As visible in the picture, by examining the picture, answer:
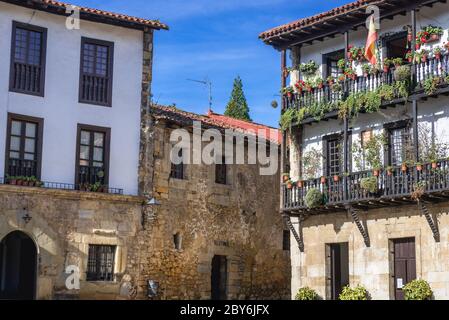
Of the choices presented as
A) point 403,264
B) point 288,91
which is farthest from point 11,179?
point 403,264

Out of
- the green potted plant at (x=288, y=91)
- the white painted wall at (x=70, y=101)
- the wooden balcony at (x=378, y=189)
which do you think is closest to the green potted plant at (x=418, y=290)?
the wooden balcony at (x=378, y=189)

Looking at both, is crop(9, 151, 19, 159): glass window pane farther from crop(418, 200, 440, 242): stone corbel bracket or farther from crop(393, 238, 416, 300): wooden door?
crop(418, 200, 440, 242): stone corbel bracket

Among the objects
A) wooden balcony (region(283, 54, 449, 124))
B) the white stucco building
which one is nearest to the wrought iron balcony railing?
the white stucco building

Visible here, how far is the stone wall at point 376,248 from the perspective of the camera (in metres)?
22.7

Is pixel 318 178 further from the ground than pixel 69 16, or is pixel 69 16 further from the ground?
pixel 69 16

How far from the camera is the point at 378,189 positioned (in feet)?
77.5

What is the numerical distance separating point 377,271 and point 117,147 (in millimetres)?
9386

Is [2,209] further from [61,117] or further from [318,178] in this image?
[318,178]

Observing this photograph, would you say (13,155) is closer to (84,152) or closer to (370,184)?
(84,152)

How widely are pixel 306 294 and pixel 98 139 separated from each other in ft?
27.2

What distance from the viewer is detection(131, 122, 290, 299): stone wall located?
1136 inches

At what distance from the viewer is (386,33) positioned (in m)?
25.5
